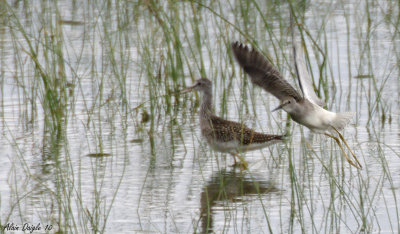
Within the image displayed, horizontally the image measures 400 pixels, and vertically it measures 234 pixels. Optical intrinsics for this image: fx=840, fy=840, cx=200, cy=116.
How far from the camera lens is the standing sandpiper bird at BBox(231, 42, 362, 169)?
6070 mm

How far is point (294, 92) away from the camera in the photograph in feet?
21.0

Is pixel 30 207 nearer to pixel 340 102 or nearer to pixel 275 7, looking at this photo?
pixel 340 102

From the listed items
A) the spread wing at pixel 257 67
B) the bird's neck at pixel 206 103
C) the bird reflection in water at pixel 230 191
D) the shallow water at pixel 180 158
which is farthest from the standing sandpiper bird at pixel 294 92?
the bird's neck at pixel 206 103

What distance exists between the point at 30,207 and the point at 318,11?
639cm

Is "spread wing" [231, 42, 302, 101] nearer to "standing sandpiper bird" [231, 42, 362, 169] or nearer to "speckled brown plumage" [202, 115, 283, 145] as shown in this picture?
"standing sandpiper bird" [231, 42, 362, 169]

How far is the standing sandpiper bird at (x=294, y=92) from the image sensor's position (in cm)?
607

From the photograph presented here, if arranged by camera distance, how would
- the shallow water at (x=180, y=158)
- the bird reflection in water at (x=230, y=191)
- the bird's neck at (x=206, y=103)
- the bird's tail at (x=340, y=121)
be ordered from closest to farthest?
1. the shallow water at (x=180, y=158)
2. the bird reflection in water at (x=230, y=191)
3. the bird's tail at (x=340, y=121)
4. the bird's neck at (x=206, y=103)

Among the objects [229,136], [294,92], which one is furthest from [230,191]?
[294,92]

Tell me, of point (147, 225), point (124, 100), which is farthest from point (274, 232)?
point (124, 100)

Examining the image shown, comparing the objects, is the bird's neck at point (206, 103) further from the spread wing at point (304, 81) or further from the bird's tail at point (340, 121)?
the bird's tail at point (340, 121)

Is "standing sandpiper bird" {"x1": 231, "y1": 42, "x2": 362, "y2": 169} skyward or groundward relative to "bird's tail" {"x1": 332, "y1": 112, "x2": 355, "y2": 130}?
skyward

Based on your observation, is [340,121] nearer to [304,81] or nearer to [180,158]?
[304,81]

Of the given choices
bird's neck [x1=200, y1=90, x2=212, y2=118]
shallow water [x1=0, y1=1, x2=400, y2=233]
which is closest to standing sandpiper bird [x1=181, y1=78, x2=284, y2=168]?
bird's neck [x1=200, y1=90, x2=212, y2=118]

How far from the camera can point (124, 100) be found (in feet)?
26.2
